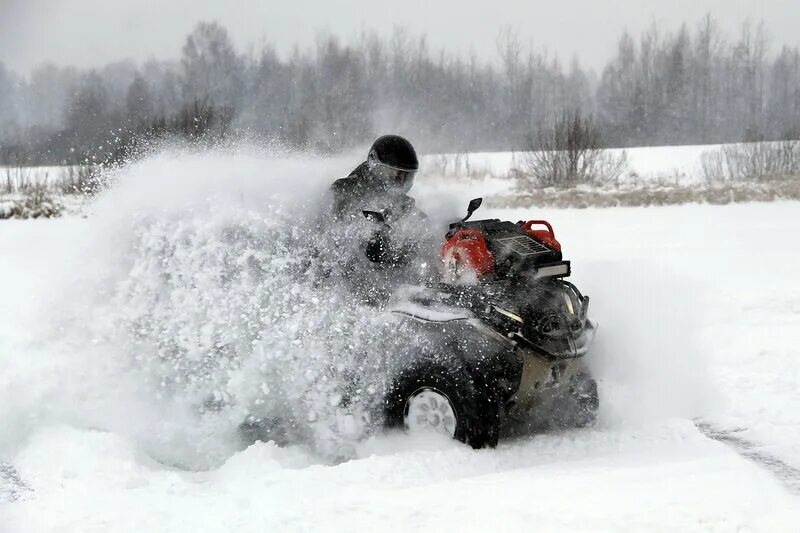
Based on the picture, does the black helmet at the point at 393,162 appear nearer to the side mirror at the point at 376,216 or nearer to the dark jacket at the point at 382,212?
the dark jacket at the point at 382,212

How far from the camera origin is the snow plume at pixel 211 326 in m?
5.57

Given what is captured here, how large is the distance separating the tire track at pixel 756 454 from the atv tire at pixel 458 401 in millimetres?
1809

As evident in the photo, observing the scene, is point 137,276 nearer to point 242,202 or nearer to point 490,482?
point 242,202

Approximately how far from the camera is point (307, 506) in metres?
4.07

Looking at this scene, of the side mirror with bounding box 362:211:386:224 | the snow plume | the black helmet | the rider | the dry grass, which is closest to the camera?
the snow plume

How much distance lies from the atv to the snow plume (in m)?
0.29

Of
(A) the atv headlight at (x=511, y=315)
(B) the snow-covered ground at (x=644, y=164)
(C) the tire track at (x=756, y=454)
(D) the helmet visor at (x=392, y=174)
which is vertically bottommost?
(B) the snow-covered ground at (x=644, y=164)

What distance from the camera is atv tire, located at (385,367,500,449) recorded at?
4.97m

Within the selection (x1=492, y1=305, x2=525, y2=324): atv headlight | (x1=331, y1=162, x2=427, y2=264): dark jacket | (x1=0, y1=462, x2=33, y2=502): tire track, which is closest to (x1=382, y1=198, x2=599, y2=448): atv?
(x1=492, y1=305, x2=525, y2=324): atv headlight

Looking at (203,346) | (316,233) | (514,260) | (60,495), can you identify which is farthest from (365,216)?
(60,495)

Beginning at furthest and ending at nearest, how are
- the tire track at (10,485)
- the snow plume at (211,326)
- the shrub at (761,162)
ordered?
the shrub at (761,162) → the snow plume at (211,326) → the tire track at (10,485)

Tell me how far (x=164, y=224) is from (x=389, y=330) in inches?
90.3

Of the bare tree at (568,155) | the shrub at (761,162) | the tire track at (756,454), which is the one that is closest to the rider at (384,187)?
the tire track at (756,454)

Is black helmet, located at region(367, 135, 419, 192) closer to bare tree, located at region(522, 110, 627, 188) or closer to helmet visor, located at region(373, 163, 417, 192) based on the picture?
helmet visor, located at region(373, 163, 417, 192)
